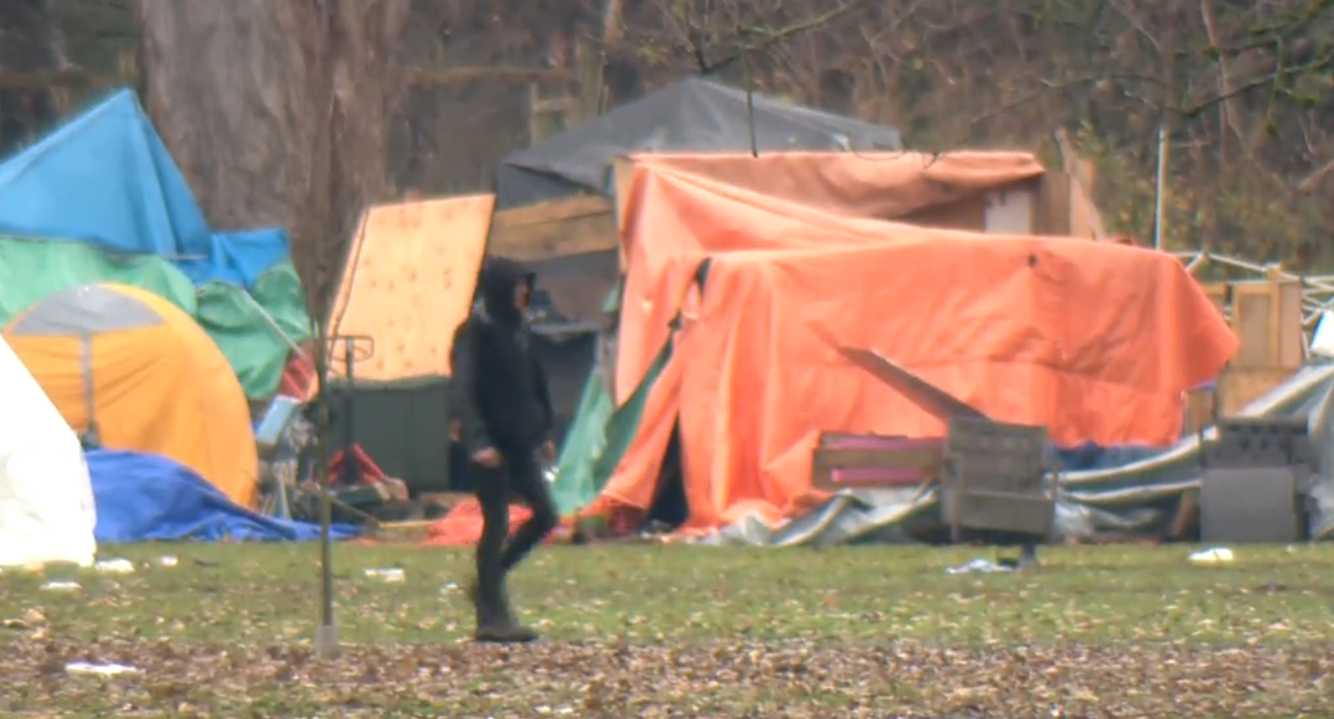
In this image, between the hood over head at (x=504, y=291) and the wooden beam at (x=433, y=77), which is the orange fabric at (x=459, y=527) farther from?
the wooden beam at (x=433, y=77)

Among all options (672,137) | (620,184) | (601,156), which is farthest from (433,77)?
(620,184)

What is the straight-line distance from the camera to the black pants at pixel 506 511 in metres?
11.0

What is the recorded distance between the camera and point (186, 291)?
24.1m

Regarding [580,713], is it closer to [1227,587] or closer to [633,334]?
[1227,587]

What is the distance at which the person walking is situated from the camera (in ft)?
35.8

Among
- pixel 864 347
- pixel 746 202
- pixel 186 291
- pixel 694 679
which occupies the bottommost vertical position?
pixel 694 679

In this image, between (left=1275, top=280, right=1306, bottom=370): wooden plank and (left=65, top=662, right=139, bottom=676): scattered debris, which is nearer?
(left=65, top=662, right=139, bottom=676): scattered debris

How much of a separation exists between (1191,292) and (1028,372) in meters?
1.48

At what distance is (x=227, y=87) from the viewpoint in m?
27.8

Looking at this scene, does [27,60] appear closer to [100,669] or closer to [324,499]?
[100,669]

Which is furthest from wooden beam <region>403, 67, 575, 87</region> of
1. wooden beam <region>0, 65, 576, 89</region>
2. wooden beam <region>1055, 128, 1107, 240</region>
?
wooden beam <region>1055, 128, 1107, 240</region>

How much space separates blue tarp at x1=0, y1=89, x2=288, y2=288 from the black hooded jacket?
13.5m

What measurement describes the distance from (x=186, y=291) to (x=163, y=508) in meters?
5.15

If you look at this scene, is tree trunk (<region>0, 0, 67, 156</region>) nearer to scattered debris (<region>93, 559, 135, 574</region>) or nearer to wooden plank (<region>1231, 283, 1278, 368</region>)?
wooden plank (<region>1231, 283, 1278, 368</region>)
